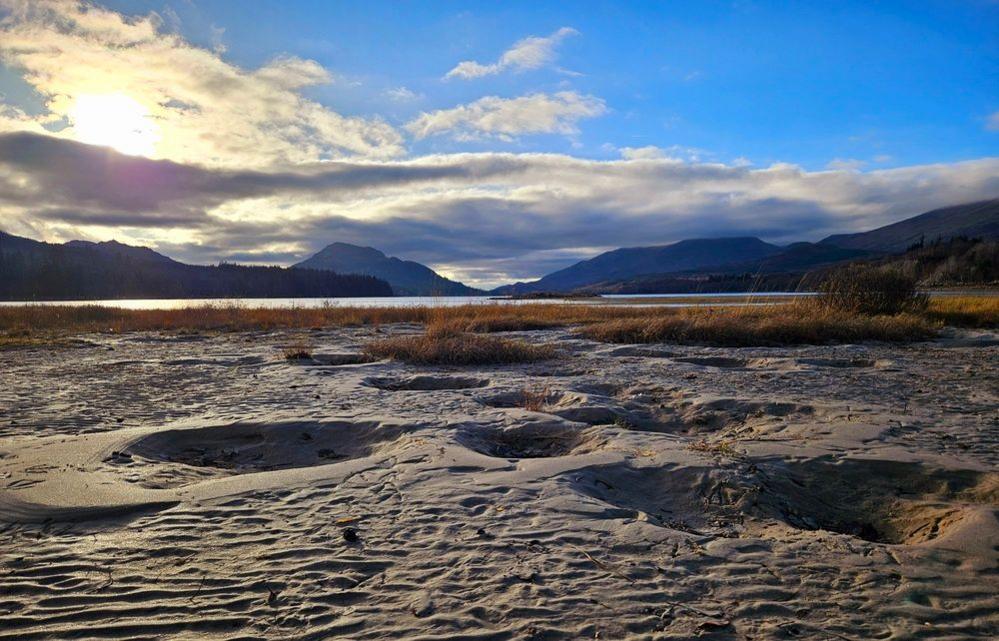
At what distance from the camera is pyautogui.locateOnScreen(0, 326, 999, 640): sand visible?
78.3 inches

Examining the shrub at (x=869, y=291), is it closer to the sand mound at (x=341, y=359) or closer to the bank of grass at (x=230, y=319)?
the bank of grass at (x=230, y=319)

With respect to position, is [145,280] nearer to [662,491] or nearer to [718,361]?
[718,361]

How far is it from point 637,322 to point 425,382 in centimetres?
764

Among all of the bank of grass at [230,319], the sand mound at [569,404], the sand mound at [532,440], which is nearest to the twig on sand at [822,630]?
the sand mound at [532,440]

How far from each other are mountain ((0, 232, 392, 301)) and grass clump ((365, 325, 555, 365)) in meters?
111

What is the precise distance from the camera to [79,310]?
2456 cm

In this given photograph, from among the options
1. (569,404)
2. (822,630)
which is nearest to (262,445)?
(569,404)

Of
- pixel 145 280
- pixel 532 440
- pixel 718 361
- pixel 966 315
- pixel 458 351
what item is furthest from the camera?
pixel 145 280

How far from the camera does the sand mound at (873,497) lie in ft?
9.88

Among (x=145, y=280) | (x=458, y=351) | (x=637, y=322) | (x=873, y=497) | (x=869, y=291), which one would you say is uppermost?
(x=145, y=280)

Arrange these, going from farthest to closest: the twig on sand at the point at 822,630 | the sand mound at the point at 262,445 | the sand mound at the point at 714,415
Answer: the sand mound at the point at 714,415 → the sand mound at the point at 262,445 → the twig on sand at the point at 822,630

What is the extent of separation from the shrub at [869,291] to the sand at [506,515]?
947 centimetres

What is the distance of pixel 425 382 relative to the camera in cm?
790

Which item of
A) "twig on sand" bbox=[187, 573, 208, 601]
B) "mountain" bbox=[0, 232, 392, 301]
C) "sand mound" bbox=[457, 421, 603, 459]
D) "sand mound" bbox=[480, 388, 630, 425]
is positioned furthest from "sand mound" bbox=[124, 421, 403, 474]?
"mountain" bbox=[0, 232, 392, 301]
